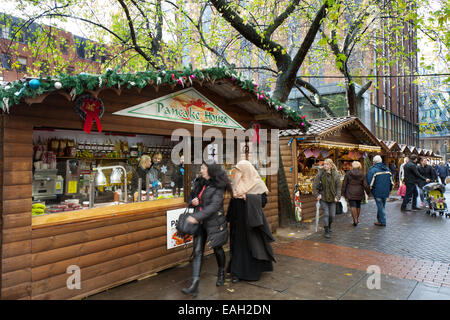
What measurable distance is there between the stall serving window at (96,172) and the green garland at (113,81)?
159cm

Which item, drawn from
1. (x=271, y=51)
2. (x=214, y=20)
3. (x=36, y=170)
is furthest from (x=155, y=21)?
(x=36, y=170)

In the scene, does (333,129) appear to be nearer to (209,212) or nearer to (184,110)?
(184,110)

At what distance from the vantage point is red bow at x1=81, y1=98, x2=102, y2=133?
4172mm

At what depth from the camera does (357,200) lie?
8.65m

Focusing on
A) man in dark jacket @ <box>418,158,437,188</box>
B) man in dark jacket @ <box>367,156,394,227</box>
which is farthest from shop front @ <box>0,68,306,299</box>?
man in dark jacket @ <box>418,158,437,188</box>

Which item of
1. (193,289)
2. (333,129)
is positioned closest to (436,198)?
(333,129)

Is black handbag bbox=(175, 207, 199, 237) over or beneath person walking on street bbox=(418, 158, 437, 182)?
beneath

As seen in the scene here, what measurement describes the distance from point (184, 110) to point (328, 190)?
4.26 metres

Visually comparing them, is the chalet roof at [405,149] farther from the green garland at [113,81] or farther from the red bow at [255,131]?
the green garland at [113,81]

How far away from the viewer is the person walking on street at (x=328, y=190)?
297 inches

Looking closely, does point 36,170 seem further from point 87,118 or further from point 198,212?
point 198,212

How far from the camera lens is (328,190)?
24.8 ft

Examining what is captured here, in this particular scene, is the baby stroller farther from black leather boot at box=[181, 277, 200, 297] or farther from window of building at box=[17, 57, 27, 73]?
window of building at box=[17, 57, 27, 73]

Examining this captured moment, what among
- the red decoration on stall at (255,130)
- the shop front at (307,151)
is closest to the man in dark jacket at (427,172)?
the shop front at (307,151)
